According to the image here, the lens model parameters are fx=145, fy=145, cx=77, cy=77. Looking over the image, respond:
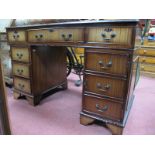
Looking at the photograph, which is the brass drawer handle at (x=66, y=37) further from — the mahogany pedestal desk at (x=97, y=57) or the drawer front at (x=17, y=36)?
the drawer front at (x=17, y=36)

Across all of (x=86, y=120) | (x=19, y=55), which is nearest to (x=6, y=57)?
(x=19, y=55)

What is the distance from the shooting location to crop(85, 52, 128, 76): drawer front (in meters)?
1.07

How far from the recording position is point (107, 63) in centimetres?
112

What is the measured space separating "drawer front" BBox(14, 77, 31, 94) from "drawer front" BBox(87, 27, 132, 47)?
38.3 inches

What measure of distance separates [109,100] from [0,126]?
835 mm

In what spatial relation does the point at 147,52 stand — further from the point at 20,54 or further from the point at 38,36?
the point at 20,54

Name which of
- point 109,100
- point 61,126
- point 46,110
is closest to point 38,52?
point 46,110

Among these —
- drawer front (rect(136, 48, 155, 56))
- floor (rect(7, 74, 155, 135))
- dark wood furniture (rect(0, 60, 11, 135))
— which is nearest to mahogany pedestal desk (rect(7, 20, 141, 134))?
floor (rect(7, 74, 155, 135))

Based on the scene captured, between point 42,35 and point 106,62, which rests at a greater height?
point 42,35

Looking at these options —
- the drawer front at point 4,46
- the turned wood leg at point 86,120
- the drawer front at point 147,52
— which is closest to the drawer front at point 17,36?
the drawer front at point 4,46

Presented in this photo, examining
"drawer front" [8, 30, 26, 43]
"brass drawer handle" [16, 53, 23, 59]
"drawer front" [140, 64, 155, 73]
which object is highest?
"drawer front" [8, 30, 26, 43]

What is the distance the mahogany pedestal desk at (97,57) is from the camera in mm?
1035

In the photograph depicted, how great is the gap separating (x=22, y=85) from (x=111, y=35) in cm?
124

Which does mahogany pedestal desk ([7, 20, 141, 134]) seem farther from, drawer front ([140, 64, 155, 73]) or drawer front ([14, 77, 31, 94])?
drawer front ([140, 64, 155, 73])
